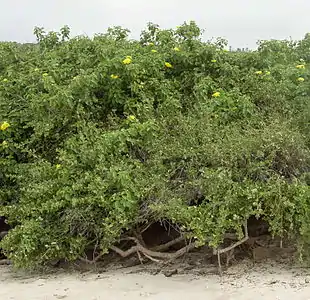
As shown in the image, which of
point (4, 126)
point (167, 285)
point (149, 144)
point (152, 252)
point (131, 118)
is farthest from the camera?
point (4, 126)

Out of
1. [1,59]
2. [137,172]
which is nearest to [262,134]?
[137,172]

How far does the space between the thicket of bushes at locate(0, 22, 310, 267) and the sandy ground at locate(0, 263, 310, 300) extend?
0.78 feet

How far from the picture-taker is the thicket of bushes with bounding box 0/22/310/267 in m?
4.38

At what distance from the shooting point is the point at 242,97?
19.0 ft

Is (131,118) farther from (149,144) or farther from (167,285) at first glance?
(167,285)

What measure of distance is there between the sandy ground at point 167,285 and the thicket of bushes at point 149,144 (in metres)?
0.24

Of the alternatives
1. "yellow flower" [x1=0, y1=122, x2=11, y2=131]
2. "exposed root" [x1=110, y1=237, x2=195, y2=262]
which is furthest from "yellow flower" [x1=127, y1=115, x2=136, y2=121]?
"yellow flower" [x1=0, y1=122, x2=11, y2=131]

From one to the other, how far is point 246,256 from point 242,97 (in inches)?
70.3

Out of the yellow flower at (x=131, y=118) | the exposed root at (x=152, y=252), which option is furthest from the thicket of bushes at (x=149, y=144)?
the exposed root at (x=152, y=252)

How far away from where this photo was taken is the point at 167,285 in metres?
4.27

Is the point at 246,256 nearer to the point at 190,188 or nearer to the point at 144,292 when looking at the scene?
the point at 190,188

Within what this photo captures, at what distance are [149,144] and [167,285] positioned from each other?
1417 millimetres

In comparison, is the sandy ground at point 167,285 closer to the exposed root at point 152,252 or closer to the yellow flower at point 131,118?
the exposed root at point 152,252

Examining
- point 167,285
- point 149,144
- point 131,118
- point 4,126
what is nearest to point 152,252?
point 167,285
